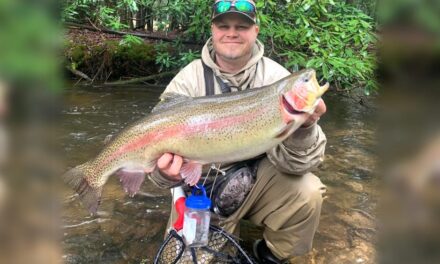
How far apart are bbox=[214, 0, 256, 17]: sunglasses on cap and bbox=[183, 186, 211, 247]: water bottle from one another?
1378 millimetres

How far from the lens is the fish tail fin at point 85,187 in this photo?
2.99 meters

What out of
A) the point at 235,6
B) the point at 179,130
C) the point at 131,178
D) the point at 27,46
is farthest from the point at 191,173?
the point at 27,46

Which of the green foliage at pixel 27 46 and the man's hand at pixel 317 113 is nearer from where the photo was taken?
the green foliage at pixel 27 46

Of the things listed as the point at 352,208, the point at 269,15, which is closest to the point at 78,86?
the point at 269,15

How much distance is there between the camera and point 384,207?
1.06 feet

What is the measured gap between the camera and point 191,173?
284 cm

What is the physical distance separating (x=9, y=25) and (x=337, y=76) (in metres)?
6.33

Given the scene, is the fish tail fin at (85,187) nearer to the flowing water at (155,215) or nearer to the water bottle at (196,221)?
the flowing water at (155,215)

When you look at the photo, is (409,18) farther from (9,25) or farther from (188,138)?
(188,138)

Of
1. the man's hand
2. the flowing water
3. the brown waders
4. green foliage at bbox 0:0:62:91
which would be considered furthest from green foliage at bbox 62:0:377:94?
green foliage at bbox 0:0:62:91

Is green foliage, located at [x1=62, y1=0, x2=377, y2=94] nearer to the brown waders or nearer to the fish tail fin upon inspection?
the brown waders

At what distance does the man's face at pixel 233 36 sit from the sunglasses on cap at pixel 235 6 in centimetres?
5

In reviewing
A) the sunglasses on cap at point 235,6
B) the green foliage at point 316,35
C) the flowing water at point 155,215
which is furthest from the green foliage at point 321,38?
the sunglasses on cap at point 235,6

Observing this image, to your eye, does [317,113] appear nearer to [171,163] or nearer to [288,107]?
[288,107]
